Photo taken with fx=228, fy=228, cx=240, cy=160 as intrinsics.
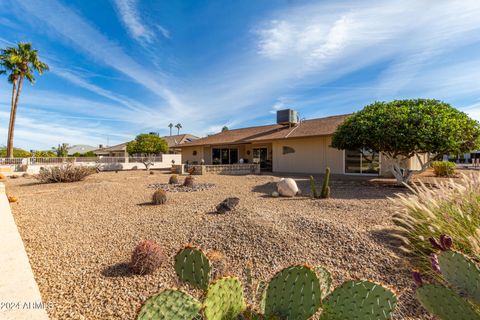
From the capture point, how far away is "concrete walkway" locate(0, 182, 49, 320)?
2.11m

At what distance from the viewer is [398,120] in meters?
10.7

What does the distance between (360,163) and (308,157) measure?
3983 millimetres

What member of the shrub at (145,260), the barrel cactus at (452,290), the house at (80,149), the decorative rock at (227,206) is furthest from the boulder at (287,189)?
the house at (80,149)

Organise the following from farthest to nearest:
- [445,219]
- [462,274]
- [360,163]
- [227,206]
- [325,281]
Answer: [360,163] < [227,206] < [445,219] < [325,281] < [462,274]

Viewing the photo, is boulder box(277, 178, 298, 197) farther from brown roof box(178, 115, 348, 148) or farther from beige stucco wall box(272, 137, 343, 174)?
beige stucco wall box(272, 137, 343, 174)

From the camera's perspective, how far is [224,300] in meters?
1.58

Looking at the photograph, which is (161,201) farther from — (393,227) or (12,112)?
(12,112)

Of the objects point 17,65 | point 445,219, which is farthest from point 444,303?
point 17,65

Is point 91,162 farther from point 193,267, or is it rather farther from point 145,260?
point 193,267

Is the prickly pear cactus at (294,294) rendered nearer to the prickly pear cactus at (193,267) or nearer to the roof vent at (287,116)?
the prickly pear cactus at (193,267)

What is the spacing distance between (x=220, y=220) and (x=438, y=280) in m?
4.14

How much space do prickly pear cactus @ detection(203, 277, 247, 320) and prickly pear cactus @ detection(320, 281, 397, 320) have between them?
67 centimetres

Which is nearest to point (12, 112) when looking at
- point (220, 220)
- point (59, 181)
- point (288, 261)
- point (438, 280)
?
point (59, 181)

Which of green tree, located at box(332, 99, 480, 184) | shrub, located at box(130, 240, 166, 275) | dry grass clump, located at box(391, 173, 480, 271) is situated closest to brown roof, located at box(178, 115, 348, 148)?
green tree, located at box(332, 99, 480, 184)
